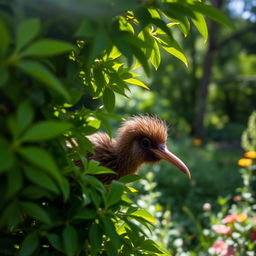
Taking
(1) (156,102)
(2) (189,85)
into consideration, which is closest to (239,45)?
(2) (189,85)

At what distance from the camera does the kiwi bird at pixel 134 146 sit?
2.84 meters

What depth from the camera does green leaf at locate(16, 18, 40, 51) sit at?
3.03 ft

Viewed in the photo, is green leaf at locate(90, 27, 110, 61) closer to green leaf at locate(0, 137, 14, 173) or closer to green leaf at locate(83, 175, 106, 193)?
green leaf at locate(0, 137, 14, 173)

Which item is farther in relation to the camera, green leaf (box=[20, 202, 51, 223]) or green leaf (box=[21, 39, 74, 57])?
green leaf (box=[20, 202, 51, 223])

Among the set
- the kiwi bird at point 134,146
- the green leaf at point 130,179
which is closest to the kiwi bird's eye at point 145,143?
the kiwi bird at point 134,146

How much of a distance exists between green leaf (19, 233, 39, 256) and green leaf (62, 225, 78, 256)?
8cm

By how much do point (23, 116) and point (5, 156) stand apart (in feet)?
0.35

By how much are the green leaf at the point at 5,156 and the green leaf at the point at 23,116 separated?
0.04 meters

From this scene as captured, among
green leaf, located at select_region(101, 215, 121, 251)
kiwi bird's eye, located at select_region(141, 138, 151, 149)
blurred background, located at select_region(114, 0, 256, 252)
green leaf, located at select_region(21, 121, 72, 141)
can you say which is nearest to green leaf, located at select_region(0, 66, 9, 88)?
green leaf, located at select_region(21, 121, 72, 141)

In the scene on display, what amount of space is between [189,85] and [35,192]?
18.9 meters

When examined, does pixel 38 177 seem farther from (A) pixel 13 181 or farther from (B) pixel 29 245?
(B) pixel 29 245

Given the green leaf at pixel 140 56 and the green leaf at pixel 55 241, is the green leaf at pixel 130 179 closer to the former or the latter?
the green leaf at pixel 55 241

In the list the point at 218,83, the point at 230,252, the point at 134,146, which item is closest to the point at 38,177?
the point at 134,146

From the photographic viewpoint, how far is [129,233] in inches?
58.5
